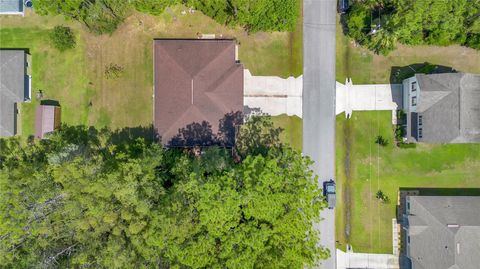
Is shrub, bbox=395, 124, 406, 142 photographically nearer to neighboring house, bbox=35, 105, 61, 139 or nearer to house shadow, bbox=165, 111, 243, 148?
house shadow, bbox=165, 111, 243, 148

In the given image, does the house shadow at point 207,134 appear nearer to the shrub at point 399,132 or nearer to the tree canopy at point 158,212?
the tree canopy at point 158,212

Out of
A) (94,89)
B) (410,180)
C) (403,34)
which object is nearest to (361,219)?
(410,180)

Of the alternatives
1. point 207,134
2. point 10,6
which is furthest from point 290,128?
point 10,6

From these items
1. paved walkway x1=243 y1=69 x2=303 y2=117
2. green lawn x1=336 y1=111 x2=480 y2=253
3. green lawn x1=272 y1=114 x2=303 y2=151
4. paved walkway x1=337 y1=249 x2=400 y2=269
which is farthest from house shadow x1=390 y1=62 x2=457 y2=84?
paved walkway x1=337 y1=249 x2=400 y2=269

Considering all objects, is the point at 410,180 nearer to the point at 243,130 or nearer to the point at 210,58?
the point at 243,130

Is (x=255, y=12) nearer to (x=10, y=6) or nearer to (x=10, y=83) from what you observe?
(x=10, y=6)
